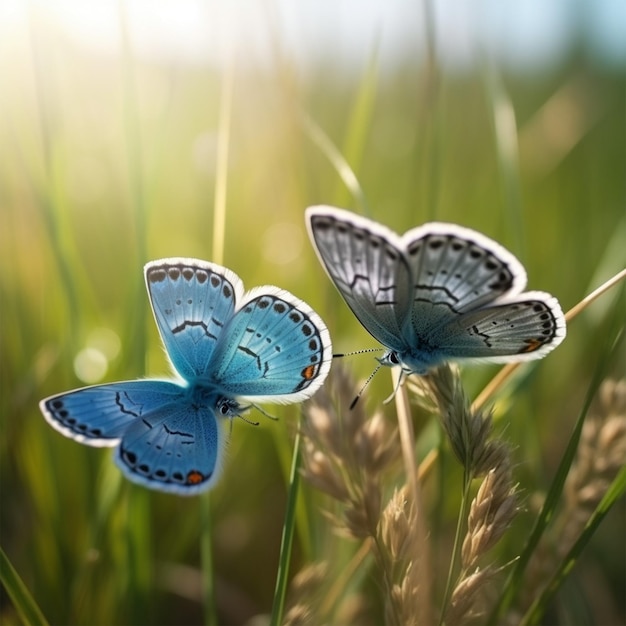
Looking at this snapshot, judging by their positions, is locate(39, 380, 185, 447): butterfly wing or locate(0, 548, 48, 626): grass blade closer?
locate(0, 548, 48, 626): grass blade

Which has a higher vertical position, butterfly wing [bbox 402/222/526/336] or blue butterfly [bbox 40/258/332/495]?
→ butterfly wing [bbox 402/222/526/336]

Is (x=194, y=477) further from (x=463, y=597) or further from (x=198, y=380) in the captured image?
(x=463, y=597)

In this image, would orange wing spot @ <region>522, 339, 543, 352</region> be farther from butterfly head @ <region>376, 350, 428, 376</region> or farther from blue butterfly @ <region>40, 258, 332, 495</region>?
blue butterfly @ <region>40, 258, 332, 495</region>

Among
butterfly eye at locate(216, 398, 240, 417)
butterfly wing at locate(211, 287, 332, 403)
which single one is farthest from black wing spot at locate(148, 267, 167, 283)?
butterfly eye at locate(216, 398, 240, 417)

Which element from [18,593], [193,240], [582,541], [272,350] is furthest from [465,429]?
[193,240]

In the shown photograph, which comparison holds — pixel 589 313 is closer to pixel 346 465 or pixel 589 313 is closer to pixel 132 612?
pixel 346 465

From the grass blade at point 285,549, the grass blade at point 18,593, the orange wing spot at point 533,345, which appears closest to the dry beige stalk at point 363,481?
the grass blade at point 285,549
